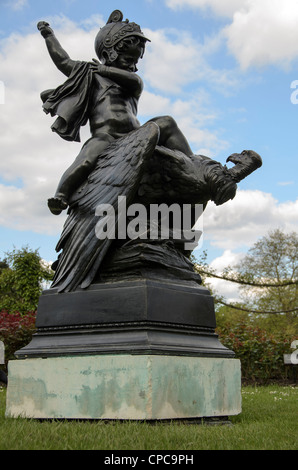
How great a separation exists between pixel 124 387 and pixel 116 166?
1.74 metres

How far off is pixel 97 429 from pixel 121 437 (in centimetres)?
27

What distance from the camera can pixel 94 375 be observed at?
332 centimetres

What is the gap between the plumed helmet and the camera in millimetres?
4667

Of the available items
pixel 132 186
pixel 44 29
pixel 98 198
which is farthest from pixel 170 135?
pixel 44 29

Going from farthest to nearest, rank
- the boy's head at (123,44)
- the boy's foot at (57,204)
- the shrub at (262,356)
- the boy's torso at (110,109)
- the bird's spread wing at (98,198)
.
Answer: the shrub at (262,356) → the boy's head at (123,44) → the boy's torso at (110,109) → the boy's foot at (57,204) → the bird's spread wing at (98,198)

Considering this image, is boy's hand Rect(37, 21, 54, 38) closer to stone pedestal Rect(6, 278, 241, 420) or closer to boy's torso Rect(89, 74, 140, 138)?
boy's torso Rect(89, 74, 140, 138)

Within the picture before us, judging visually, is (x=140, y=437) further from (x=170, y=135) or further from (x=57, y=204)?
(x=170, y=135)

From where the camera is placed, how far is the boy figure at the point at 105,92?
4391 millimetres

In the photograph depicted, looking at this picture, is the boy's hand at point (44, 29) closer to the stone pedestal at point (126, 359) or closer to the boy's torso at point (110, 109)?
the boy's torso at point (110, 109)

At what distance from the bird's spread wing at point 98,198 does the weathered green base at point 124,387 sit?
69cm

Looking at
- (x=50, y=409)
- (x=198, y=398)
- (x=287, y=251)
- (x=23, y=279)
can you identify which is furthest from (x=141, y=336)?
(x=287, y=251)

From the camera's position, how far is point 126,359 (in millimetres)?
3201

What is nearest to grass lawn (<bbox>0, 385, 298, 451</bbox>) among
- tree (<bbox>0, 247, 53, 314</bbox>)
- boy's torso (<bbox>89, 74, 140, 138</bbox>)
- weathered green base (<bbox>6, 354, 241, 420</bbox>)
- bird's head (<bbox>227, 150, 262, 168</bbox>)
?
weathered green base (<bbox>6, 354, 241, 420</bbox>)

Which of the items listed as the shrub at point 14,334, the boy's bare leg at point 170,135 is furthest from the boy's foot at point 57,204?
the shrub at point 14,334
